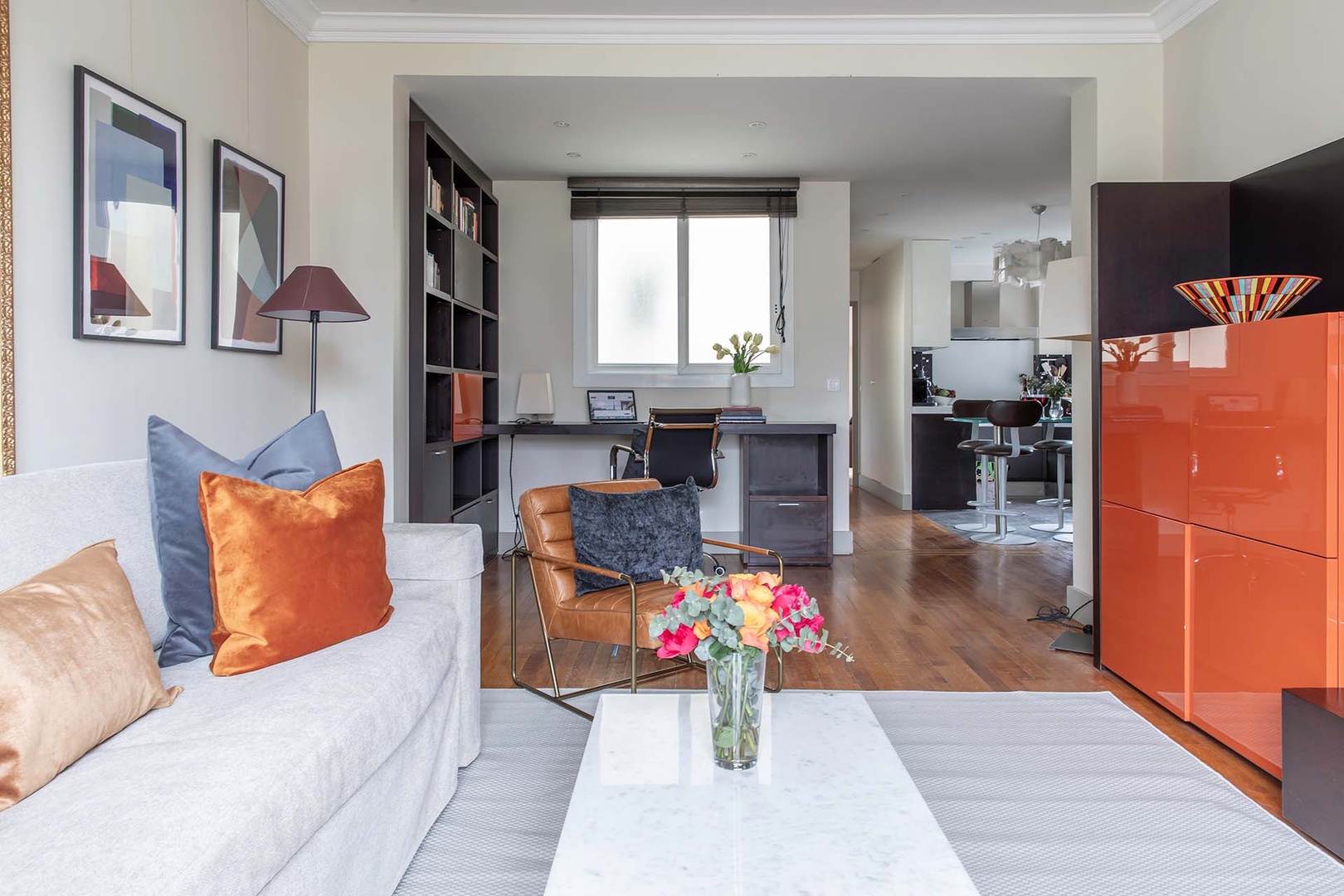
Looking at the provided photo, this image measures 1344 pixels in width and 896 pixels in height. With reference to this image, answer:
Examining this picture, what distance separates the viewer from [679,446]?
478 centimetres

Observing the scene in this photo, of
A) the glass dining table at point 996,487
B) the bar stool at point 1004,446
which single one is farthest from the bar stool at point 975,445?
the bar stool at point 1004,446

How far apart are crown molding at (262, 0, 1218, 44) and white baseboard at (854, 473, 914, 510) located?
4839mm

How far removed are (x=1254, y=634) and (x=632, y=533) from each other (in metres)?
1.87

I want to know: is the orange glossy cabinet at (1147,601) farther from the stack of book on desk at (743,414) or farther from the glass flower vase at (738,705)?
the stack of book on desk at (743,414)

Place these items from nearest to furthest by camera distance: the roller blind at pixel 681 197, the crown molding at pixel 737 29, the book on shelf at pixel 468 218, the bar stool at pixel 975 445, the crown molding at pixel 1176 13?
the crown molding at pixel 1176 13
the crown molding at pixel 737 29
the book on shelf at pixel 468 218
the roller blind at pixel 681 197
the bar stool at pixel 975 445

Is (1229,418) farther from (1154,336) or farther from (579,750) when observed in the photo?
(579,750)

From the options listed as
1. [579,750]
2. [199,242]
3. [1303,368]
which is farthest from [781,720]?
[199,242]

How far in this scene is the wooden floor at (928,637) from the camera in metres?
2.99

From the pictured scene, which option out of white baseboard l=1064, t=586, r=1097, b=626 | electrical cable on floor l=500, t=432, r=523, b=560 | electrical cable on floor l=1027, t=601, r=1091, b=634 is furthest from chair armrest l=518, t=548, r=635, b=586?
electrical cable on floor l=500, t=432, r=523, b=560

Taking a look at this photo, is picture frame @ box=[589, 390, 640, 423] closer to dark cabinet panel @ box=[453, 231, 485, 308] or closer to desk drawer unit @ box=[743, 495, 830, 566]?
dark cabinet panel @ box=[453, 231, 485, 308]

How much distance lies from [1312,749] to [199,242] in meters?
3.60

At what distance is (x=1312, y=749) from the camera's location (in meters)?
1.93

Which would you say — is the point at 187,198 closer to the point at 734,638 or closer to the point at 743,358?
the point at 734,638

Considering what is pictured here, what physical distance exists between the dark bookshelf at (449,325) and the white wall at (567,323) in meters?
0.13
